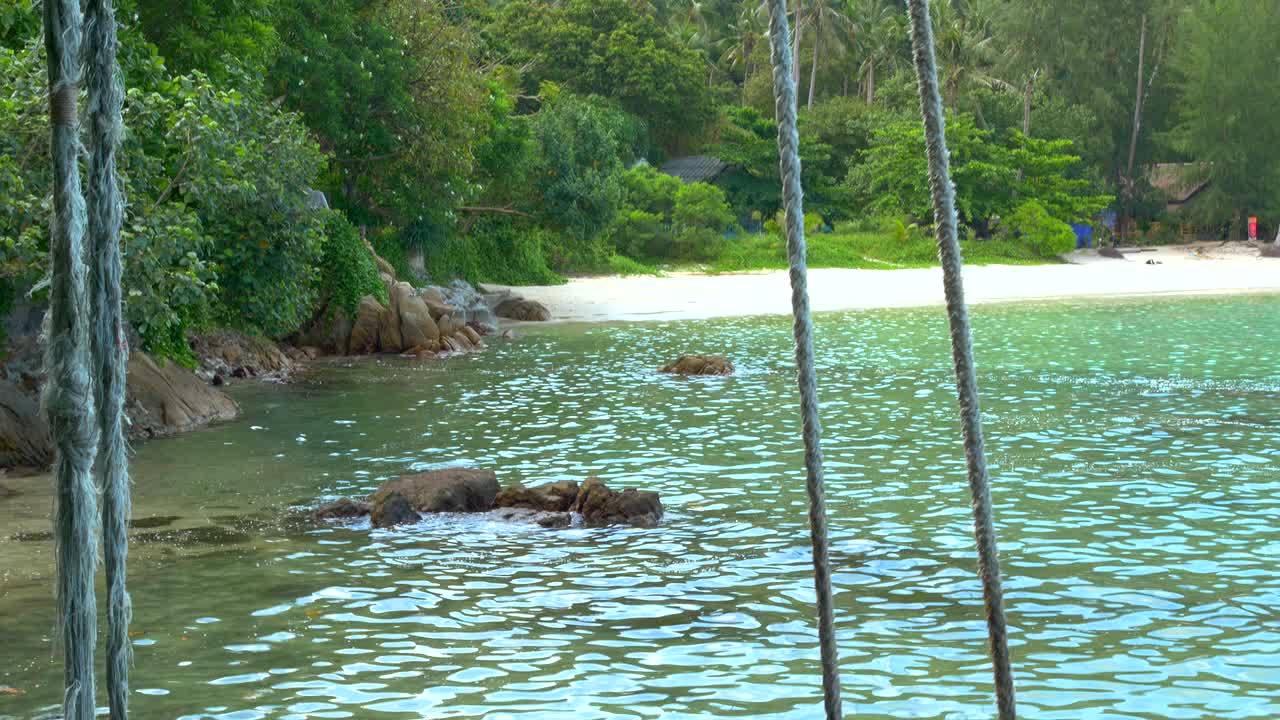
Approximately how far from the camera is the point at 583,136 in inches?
1453

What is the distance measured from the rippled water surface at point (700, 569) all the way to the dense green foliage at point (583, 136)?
275cm

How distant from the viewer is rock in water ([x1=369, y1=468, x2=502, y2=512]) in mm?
12055

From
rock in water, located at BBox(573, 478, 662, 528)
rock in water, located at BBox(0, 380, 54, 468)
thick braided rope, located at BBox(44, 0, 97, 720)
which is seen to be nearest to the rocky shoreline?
rock in water, located at BBox(0, 380, 54, 468)

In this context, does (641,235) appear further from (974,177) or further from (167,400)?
(167,400)

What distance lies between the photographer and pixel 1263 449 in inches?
579

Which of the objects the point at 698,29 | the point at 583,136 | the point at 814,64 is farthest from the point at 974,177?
the point at 698,29

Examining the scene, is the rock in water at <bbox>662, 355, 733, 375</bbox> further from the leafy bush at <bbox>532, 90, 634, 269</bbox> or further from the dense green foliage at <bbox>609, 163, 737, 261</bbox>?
the dense green foliage at <bbox>609, 163, 737, 261</bbox>

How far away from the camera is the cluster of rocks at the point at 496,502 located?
11578 mm

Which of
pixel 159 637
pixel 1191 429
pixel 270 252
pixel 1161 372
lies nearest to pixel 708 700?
pixel 159 637

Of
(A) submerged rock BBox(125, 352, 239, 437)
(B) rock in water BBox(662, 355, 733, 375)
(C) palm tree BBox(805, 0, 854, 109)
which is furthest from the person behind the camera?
(C) palm tree BBox(805, 0, 854, 109)

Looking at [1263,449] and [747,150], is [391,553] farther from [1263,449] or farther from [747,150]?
[747,150]

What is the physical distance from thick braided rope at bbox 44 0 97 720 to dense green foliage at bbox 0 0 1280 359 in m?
2.02

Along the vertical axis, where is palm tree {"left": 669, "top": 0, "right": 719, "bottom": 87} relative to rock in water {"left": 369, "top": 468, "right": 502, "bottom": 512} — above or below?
above

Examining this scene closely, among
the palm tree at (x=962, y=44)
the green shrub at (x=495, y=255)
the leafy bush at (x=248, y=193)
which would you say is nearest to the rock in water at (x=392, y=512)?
the leafy bush at (x=248, y=193)
